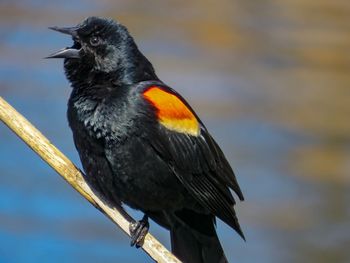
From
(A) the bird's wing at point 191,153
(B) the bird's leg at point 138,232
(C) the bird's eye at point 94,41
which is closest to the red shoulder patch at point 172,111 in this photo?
(A) the bird's wing at point 191,153

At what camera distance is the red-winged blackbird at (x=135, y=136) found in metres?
3.56

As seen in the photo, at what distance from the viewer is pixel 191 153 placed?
147 inches

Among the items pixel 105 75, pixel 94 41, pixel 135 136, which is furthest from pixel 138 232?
pixel 94 41

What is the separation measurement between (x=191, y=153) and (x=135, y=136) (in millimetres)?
243

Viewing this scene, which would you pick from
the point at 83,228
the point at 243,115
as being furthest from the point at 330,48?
the point at 83,228

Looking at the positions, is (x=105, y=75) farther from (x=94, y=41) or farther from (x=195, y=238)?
(x=195, y=238)

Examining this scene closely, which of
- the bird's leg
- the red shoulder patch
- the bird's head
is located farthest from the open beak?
the bird's leg

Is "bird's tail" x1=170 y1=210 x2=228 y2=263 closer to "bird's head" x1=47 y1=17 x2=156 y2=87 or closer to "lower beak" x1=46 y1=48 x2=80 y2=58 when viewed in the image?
"bird's head" x1=47 y1=17 x2=156 y2=87

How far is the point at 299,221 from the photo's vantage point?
621cm

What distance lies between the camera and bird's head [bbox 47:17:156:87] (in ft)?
11.9

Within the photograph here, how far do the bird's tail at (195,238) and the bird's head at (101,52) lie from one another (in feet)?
1.60

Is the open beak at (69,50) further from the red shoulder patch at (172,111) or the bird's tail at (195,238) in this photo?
the bird's tail at (195,238)

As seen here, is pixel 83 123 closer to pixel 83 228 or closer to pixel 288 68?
pixel 83 228

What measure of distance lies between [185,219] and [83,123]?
1.66ft
